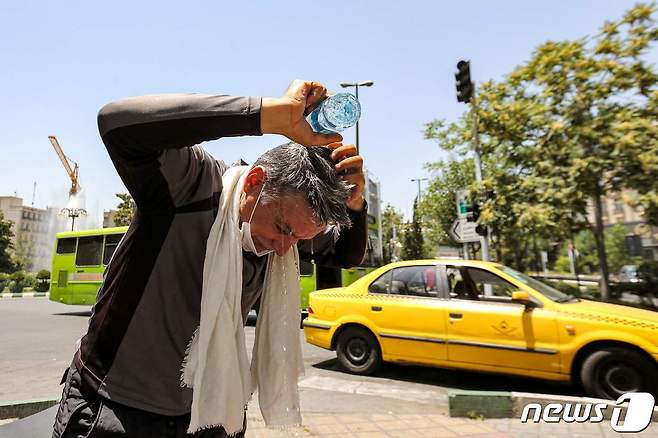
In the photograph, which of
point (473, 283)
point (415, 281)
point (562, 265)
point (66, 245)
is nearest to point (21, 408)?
point (415, 281)

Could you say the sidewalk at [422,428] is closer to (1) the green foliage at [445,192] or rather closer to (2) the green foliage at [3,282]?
(1) the green foliage at [445,192]

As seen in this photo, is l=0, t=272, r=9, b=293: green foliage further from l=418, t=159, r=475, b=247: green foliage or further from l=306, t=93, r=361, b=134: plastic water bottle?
l=306, t=93, r=361, b=134: plastic water bottle

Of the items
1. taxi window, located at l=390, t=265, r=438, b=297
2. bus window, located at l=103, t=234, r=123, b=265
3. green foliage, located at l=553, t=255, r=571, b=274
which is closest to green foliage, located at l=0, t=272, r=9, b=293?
bus window, located at l=103, t=234, r=123, b=265

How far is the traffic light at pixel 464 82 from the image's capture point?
10.3 m

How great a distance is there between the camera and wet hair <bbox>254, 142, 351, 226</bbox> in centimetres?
147

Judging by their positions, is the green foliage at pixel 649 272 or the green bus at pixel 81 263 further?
the green bus at pixel 81 263

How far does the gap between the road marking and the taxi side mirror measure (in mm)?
1426

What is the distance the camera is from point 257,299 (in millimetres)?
1837

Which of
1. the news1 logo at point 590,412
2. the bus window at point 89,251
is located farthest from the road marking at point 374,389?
the bus window at point 89,251

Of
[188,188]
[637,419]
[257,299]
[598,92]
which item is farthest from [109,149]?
[598,92]

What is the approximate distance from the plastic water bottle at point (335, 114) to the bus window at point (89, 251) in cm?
1335

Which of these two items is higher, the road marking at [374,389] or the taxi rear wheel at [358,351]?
the taxi rear wheel at [358,351]

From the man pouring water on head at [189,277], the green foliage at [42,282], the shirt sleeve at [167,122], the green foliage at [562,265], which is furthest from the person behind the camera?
the green foliage at [562,265]

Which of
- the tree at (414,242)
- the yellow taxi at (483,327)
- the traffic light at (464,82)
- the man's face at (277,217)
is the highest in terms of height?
the traffic light at (464,82)
